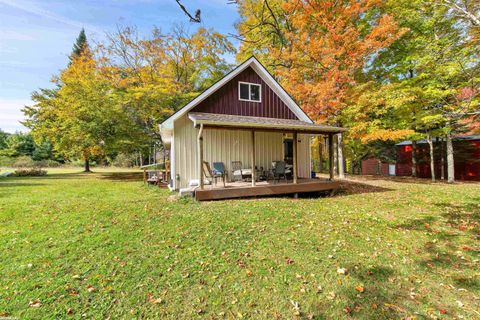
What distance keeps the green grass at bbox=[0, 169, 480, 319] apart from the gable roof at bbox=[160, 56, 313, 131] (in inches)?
179

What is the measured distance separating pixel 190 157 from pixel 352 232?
24.2ft

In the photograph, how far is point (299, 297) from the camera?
10.9ft

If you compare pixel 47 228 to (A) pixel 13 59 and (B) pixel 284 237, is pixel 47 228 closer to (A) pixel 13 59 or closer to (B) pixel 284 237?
(B) pixel 284 237

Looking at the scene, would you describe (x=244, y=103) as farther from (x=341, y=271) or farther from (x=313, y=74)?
(x=341, y=271)

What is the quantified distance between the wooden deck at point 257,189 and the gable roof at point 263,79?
3652 mm

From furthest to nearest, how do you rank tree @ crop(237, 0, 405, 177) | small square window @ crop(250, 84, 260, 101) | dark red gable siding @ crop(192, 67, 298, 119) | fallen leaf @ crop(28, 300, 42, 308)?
tree @ crop(237, 0, 405, 177), small square window @ crop(250, 84, 260, 101), dark red gable siding @ crop(192, 67, 298, 119), fallen leaf @ crop(28, 300, 42, 308)

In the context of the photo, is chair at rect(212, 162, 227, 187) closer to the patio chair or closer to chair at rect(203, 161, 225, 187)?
chair at rect(203, 161, 225, 187)

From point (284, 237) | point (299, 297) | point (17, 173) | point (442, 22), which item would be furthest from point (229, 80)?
point (17, 173)

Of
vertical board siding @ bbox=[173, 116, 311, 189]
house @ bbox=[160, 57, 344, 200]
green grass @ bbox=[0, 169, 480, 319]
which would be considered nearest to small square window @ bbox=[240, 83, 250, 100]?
house @ bbox=[160, 57, 344, 200]

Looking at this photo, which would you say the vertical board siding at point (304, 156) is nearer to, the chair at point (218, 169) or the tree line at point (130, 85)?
the chair at point (218, 169)

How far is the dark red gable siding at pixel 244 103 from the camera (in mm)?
10805

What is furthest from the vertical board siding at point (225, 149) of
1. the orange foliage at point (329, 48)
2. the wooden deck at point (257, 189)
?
the orange foliage at point (329, 48)

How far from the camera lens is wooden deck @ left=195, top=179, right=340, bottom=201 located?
27.2 ft

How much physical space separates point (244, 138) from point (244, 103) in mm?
1810
